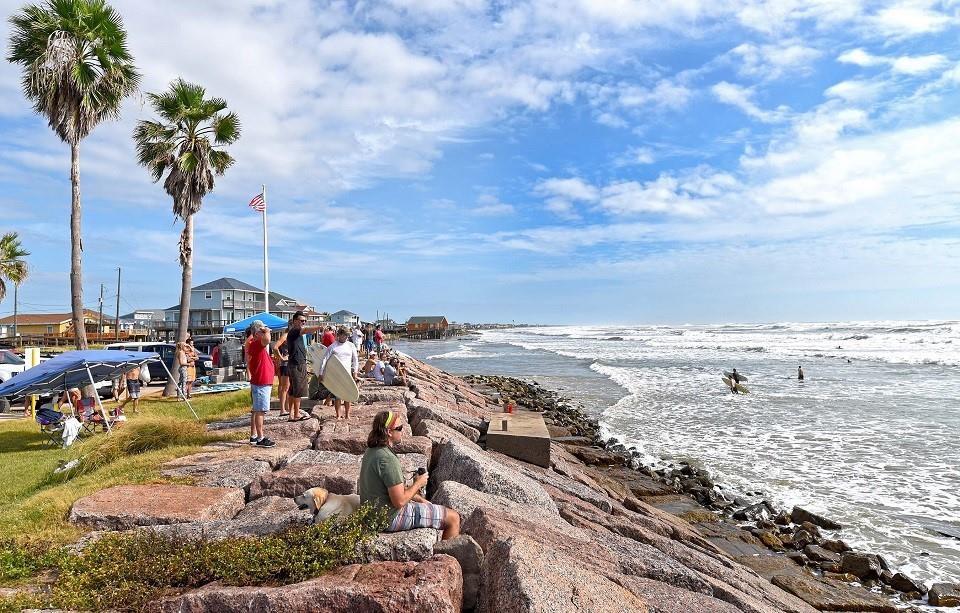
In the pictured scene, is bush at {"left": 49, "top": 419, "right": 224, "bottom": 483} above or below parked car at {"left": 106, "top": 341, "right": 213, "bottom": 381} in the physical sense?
below

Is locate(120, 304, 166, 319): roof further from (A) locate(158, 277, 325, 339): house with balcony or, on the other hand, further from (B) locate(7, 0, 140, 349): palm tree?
(B) locate(7, 0, 140, 349): palm tree

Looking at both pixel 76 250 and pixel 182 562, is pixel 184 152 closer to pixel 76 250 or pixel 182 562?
pixel 76 250

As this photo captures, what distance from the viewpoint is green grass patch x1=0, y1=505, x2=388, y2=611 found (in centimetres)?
336

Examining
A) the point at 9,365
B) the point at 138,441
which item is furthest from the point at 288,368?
the point at 9,365

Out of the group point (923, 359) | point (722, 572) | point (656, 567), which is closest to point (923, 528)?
point (722, 572)

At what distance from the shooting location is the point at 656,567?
4.23 m

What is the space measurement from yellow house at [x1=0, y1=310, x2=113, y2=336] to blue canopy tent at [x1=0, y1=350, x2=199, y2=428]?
54615 millimetres

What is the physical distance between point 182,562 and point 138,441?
4680mm

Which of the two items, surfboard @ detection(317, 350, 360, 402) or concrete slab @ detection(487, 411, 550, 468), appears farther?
concrete slab @ detection(487, 411, 550, 468)

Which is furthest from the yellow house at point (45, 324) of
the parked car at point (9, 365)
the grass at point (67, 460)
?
the grass at point (67, 460)

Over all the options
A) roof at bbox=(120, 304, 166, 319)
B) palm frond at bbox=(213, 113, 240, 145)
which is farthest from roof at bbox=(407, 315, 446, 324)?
palm frond at bbox=(213, 113, 240, 145)

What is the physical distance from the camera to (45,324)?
6216cm

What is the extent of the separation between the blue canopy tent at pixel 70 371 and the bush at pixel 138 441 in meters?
2.07

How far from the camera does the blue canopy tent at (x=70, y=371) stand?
30.7 ft
